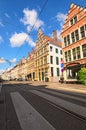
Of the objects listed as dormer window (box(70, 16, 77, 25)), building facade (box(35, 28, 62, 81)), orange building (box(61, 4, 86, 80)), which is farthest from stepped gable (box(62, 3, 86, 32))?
building facade (box(35, 28, 62, 81))

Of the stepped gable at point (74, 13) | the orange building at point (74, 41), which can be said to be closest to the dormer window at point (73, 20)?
the orange building at point (74, 41)

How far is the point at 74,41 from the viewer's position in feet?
106

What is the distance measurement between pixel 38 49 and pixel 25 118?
55.2 m

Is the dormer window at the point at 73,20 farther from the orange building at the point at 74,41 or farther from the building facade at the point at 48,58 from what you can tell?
the building facade at the point at 48,58

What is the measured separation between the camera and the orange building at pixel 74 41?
29.9 meters

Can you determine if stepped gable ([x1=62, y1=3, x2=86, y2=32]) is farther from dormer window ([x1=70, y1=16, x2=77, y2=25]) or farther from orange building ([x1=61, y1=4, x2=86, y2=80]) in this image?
dormer window ([x1=70, y1=16, x2=77, y2=25])

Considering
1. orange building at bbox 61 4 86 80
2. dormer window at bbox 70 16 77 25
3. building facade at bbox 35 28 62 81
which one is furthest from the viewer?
building facade at bbox 35 28 62 81

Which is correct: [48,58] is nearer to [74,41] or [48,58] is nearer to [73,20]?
[73,20]

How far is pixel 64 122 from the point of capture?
6.01 m

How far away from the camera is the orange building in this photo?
98.3 ft

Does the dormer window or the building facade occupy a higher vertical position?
the dormer window

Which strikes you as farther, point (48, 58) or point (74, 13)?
point (48, 58)

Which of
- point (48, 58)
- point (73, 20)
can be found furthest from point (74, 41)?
point (48, 58)

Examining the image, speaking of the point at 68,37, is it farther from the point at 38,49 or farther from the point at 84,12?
the point at 38,49
